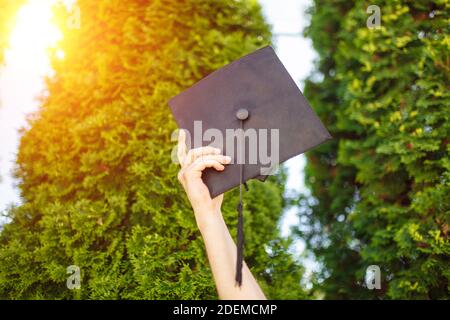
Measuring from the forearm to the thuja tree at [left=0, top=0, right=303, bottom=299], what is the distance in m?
0.81

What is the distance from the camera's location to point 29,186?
2891 mm

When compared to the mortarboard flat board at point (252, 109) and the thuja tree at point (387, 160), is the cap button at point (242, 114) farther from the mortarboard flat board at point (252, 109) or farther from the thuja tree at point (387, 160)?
the thuja tree at point (387, 160)

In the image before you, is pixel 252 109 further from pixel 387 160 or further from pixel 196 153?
pixel 387 160

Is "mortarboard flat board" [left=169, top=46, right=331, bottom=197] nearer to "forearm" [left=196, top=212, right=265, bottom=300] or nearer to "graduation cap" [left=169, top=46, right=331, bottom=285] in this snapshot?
→ "graduation cap" [left=169, top=46, right=331, bottom=285]

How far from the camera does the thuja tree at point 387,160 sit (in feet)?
10.1

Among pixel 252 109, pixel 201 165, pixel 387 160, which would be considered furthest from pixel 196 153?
pixel 387 160

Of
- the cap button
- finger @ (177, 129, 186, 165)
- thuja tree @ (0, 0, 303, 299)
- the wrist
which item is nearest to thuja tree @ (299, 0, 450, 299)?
thuja tree @ (0, 0, 303, 299)

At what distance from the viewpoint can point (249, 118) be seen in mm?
2086

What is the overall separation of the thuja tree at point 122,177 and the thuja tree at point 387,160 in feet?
2.94

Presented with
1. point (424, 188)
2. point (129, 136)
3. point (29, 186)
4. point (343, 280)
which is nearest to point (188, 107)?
point (129, 136)

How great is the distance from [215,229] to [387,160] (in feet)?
7.89

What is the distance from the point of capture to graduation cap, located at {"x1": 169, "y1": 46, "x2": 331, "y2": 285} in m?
1.98

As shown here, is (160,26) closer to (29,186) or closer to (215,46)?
(215,46)
